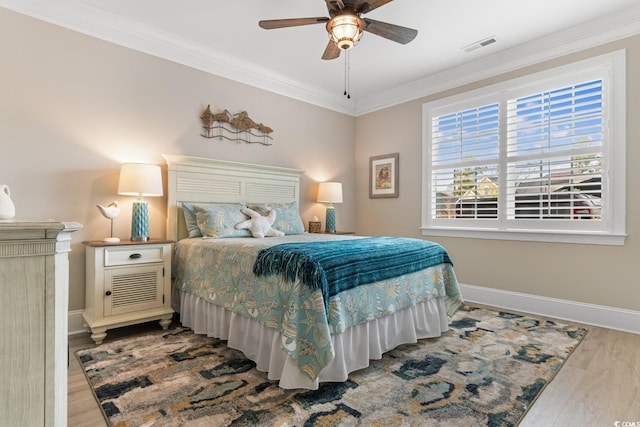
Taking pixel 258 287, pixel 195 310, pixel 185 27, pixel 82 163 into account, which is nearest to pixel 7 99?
pixel 82 163

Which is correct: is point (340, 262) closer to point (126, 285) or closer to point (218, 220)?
point (218, 220)

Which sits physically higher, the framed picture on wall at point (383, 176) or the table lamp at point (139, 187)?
the framed picture on wall at point (383, 176)

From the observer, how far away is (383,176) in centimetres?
486

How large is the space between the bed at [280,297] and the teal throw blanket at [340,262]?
15 mm

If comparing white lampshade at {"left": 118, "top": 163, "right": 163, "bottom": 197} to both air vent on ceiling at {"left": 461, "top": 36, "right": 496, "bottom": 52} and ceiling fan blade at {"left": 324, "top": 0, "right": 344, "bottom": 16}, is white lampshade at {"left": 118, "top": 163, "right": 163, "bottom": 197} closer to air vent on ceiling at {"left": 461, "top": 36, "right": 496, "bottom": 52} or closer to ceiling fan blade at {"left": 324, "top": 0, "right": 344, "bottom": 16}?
ceiling fan blade at {"left": 324, "top": 0, "right": 344, "bottom": 16}

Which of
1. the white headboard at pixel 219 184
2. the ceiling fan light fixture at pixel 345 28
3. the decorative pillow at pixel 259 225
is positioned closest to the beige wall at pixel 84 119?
the white headboard at pixel 219 184

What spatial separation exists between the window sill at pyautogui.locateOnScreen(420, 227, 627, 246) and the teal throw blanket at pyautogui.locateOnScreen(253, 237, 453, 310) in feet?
5.03

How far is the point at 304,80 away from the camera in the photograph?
14.4 feet

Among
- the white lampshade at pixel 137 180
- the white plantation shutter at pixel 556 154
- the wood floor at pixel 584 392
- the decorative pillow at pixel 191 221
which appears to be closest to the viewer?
the wood floor at pixel 584 392

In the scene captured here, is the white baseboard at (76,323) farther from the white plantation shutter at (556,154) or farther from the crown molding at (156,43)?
the white plantation shutter at (556,154)

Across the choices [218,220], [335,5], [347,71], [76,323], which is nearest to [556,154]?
[347,71]

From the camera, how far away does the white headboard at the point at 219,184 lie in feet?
10.9

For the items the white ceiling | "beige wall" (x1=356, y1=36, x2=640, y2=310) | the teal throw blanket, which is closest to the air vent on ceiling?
the white ceiling

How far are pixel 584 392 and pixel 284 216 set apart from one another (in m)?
2.83
